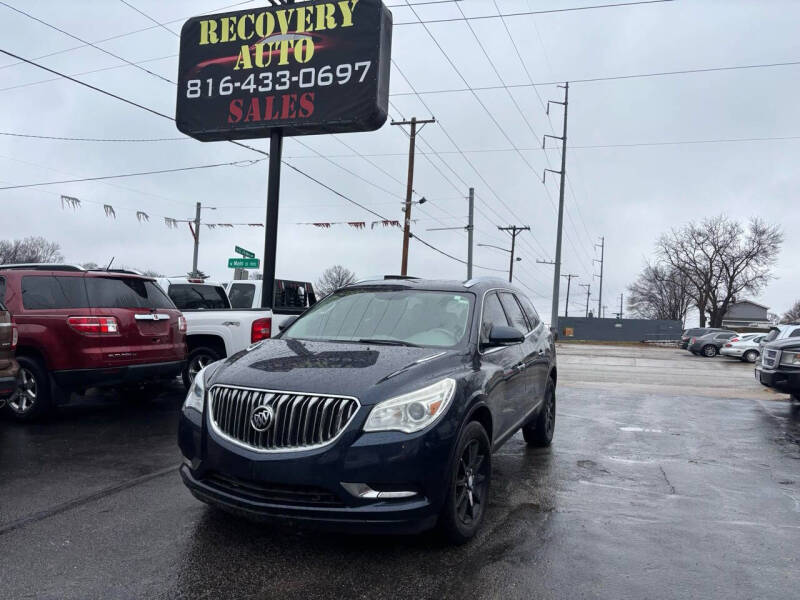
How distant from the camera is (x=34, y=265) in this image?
25.6 feet

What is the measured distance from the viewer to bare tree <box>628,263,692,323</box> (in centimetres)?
8362

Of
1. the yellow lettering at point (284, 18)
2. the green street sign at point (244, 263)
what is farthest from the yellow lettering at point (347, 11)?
the green street sign at point (244, 263)

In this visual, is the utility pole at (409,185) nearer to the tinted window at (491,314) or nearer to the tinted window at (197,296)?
the tinted window at (197,296)

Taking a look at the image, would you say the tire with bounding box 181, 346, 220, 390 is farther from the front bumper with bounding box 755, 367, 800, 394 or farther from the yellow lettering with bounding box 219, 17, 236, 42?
the front bumper with bounding box 755, 367, 800, 394

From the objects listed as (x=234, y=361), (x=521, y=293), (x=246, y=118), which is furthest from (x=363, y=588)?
(x=246, y=118)

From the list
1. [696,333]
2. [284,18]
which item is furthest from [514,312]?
[696,333]

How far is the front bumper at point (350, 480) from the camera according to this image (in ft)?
10.8

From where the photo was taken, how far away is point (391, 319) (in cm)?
481

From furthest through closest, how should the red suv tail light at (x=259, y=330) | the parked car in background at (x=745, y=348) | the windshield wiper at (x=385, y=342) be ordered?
the parked car in background at (x=745, y=348), the red suv tail light at (x=259, y=330), the windshield wiper at (x=385, y=342)

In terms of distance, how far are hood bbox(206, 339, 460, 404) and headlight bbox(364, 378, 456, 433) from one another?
0.09 metres

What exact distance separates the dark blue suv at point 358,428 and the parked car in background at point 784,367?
24.5 feet

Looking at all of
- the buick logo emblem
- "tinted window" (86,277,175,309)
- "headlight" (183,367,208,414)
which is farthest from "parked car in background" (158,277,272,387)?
the buick logo emblem

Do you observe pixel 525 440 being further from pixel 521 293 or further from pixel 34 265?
pixel 34 265

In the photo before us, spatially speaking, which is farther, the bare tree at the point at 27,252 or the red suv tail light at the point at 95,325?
the bare tree at the point at 27,252
